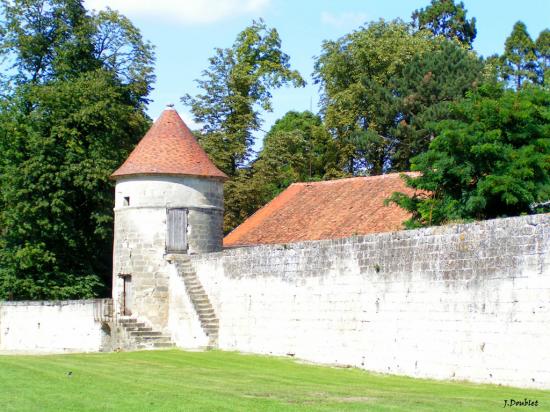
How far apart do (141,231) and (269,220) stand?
8.91 metres

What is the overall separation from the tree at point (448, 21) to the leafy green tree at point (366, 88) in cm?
778

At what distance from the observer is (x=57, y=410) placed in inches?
434

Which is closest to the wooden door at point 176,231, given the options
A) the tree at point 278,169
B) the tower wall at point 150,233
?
the tower wall at point 150,233

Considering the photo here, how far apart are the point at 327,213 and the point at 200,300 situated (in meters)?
9.67

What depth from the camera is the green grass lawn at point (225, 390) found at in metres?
11.6

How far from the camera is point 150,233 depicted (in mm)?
27938

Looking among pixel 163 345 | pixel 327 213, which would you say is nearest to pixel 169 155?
pixel 163 345

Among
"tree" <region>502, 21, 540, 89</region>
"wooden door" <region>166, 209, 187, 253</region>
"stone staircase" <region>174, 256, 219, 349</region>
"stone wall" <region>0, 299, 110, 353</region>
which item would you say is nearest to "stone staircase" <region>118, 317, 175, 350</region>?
"stone wall" <region>0, 299, 110, 353</region>

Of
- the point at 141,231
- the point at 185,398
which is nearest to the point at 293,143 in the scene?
the point at 141,231

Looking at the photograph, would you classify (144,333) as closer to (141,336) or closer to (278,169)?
(141,336)

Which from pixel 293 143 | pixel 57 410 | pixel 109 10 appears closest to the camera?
pixel 57 410

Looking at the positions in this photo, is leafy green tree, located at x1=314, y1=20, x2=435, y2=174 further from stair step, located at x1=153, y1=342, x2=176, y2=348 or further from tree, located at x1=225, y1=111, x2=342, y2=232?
stair step, located at x1=153, y1=342, x2=176, y2=348

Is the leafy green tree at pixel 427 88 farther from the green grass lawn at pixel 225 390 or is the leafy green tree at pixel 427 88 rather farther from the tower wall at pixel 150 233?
the green grass lawn at pixel 225 390

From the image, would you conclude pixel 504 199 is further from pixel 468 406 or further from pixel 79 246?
pixel 79 246
